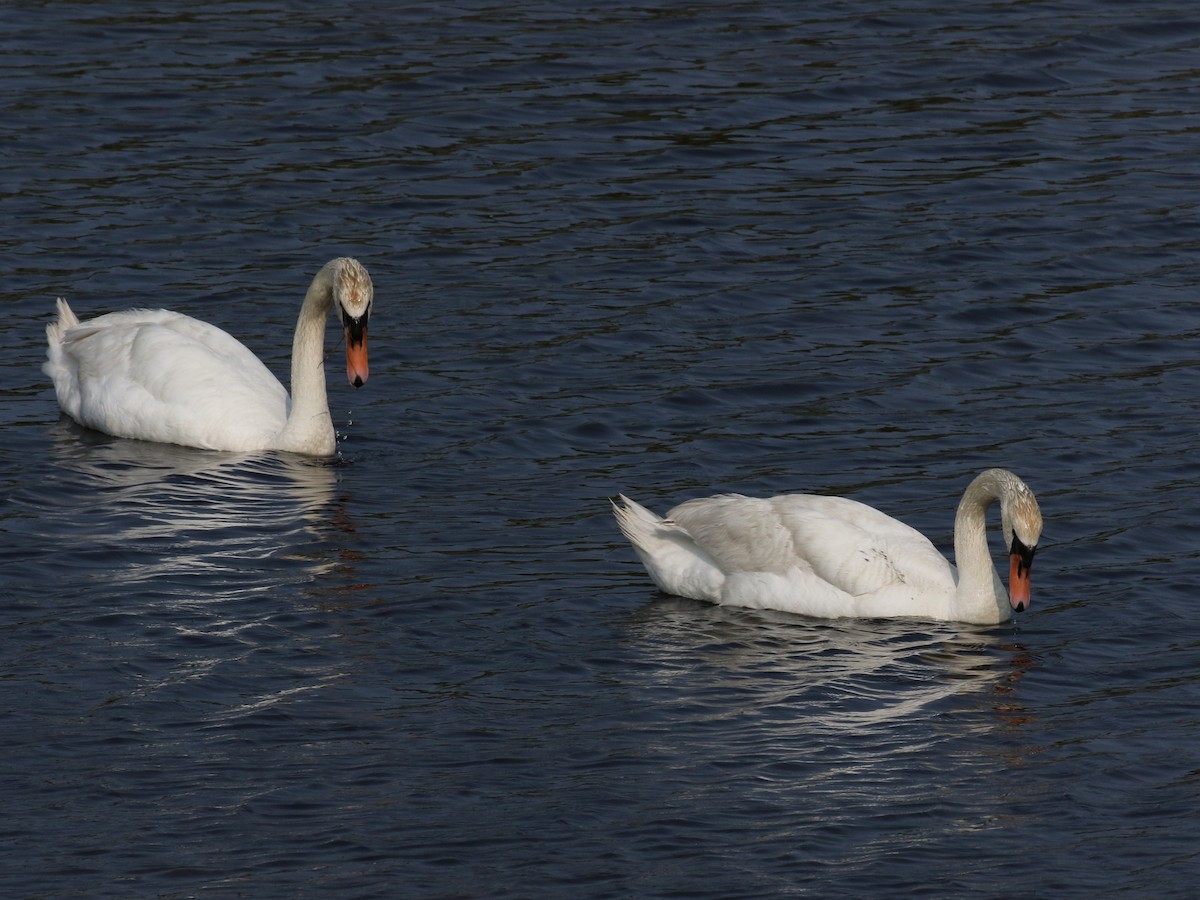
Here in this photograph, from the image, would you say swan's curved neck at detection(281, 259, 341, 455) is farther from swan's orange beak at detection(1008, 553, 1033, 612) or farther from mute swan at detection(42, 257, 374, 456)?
swan's orange beak at detection(1008, 553, 1033, 612)

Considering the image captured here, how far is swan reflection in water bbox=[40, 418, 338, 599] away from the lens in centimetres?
1420

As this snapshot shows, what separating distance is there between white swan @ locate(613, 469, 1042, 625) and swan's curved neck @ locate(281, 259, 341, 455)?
3.47m

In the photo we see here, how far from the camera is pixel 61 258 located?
2005cm

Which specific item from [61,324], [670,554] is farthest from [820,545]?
[61,324]

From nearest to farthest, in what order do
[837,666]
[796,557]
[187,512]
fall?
[837,666] < [796,557] < [187,512]

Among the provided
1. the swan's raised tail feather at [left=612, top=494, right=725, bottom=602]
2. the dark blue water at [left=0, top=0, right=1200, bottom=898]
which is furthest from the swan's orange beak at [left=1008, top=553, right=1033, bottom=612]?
the swan's raised tail feather at [left=612, top=494, right=725, bottom=602]

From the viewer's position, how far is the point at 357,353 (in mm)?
16531

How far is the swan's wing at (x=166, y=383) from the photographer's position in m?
17.0

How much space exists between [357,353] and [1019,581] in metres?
5.39

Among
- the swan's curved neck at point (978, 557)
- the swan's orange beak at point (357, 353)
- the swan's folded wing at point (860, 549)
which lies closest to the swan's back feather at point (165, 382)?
the swan's orange beak at point (357, 353)

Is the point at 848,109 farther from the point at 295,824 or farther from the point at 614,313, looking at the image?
the point at 295,824

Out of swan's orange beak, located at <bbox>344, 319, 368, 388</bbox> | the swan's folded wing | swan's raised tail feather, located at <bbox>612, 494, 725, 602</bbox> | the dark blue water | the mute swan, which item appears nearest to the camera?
the dark blue water

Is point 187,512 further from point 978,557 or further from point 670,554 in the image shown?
point 978,557

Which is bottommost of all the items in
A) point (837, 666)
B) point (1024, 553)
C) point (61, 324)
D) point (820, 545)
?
point (837, 666)
